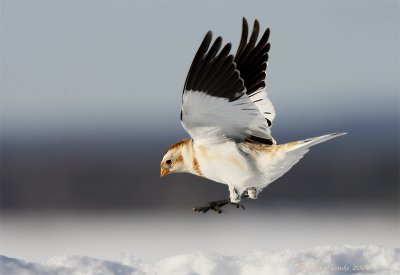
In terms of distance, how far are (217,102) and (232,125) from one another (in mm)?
415

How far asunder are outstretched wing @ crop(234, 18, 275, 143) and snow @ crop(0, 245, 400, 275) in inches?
61.7

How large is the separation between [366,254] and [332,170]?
12.9 metres

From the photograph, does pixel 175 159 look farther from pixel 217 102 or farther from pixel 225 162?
pixel 217 102

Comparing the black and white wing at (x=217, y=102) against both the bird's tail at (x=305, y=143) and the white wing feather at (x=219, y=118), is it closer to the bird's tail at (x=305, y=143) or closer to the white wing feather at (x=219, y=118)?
the white wing feather at (x=219, y=118)

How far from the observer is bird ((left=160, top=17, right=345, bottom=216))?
7.44 metres

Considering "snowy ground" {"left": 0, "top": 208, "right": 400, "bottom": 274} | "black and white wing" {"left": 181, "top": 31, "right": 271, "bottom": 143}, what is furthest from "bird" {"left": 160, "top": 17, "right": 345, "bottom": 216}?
"snowy ground" {"left": 0, "top": 208, "right": 400, "bottom": 274}

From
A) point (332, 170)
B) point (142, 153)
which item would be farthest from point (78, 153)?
point (332, 170)

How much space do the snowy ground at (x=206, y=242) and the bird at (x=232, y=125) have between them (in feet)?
2.53

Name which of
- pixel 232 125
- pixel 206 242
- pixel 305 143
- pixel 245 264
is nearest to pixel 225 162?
pixel 232 125

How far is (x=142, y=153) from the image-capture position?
79.6ft

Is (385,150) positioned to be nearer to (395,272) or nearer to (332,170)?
(332,170)

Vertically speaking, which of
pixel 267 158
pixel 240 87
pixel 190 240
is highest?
pixel 240 87

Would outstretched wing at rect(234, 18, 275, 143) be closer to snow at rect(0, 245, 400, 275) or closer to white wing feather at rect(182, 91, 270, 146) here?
white wing feather at rect(182, 91, 270, 146)

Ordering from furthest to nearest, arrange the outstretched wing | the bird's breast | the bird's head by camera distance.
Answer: the outstretched wing → the bird's head → the bird's breast
